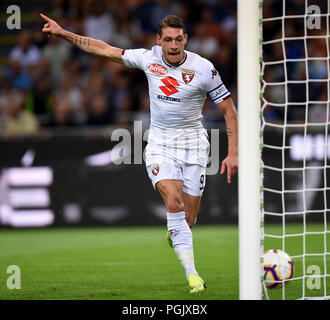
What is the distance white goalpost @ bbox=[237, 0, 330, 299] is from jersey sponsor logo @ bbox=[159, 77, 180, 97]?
0.81 metres

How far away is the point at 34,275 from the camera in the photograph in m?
7.61

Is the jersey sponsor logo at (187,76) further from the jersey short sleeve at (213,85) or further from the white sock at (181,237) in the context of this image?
the white sock at (181,237)

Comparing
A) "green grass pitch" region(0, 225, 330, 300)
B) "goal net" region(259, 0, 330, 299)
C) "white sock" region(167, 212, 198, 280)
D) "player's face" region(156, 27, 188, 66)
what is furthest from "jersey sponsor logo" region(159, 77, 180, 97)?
"goal net" region(259, 0, 330, 299)

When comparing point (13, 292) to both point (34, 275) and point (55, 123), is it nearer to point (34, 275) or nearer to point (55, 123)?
point (34, 275)

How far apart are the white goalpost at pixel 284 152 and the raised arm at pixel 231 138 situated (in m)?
0.34

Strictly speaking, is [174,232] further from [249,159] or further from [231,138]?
[249,159]

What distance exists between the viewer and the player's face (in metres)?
6.37

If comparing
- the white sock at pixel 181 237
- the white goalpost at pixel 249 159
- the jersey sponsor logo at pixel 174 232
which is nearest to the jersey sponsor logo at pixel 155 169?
the white sock at pixel 181 237

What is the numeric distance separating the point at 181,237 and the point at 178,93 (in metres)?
1.27

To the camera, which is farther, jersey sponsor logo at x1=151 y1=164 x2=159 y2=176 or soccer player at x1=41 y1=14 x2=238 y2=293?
jersey sponsor logo at x1=151 y1=164 x2=159 y2=176

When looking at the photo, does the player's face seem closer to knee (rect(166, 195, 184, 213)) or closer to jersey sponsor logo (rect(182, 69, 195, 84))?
jersey sponsor logo (rect(182, 69, 195, 84))

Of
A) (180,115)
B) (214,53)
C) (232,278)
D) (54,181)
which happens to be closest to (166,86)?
(180,115)

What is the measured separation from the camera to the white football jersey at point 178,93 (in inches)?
257
